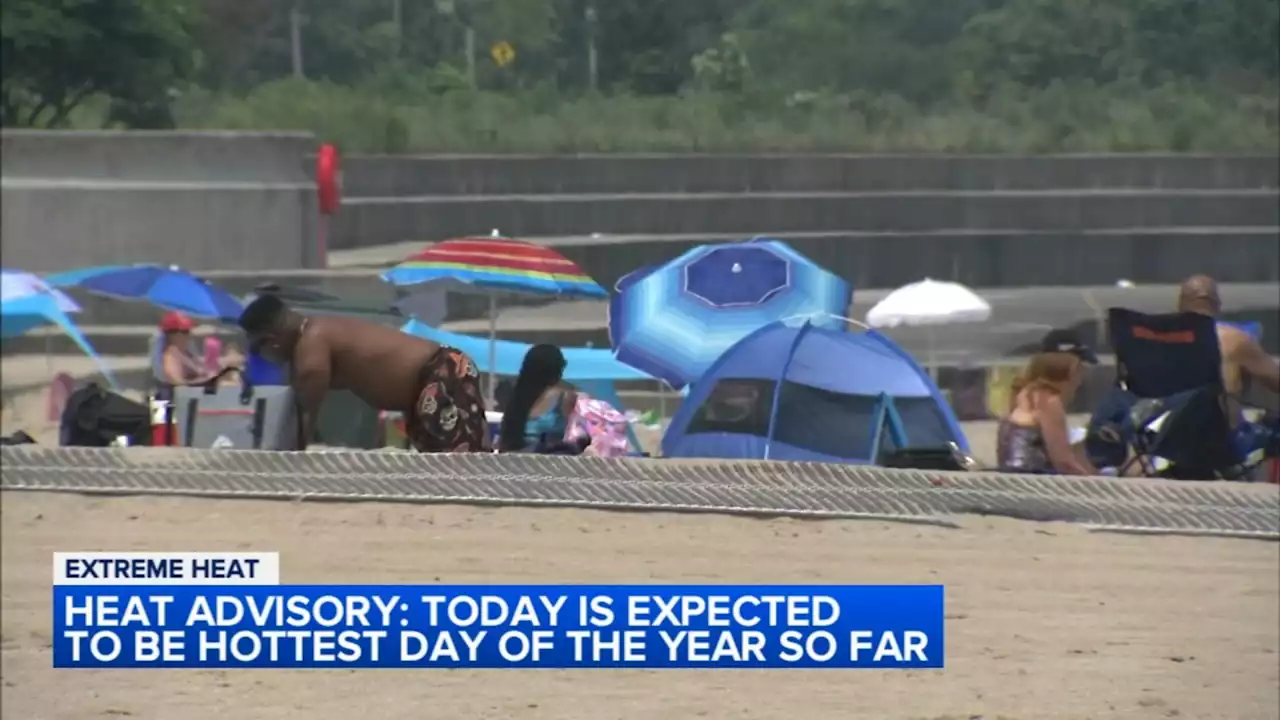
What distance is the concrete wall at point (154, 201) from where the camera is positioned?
11352 millimetres

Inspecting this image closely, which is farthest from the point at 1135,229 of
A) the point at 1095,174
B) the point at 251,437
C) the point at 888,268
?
the point at 251,437

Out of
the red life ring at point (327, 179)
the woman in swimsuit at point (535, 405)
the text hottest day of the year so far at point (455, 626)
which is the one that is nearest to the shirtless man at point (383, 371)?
the woman in swimsuit at point (535, 405)

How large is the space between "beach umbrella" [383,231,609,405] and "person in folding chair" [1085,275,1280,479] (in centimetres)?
173

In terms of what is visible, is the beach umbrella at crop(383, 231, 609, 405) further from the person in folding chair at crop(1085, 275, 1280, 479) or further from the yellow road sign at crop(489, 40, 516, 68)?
the person in folding chair at crop(1085, 275, 1280, 479)

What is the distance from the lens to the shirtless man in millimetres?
5270

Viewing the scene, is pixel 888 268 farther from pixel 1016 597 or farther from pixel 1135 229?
pixel 1016 597

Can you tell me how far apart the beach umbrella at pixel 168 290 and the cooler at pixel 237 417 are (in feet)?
8.71

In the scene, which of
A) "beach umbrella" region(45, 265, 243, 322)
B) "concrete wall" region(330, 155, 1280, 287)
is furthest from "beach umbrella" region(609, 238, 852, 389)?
"concrete wall" region(330, 155, 1280, 287)

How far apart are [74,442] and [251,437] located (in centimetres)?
117

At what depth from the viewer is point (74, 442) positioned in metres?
6.84

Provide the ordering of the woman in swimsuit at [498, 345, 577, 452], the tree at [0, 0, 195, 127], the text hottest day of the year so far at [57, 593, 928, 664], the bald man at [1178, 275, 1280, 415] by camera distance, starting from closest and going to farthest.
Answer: the text hottest day of the year so far at [57, 593, 928, 664], the woman in swimsuit at [498, 345, 577, 452], the bald man at [1178, 275, 1280, 415], the tree at [0, 0, 195, 127]

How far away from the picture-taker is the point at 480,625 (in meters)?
3.55

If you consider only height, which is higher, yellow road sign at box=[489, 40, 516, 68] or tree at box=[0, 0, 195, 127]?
tree at box=[0, 0, 195, 127]

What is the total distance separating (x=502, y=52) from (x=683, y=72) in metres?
0.57
